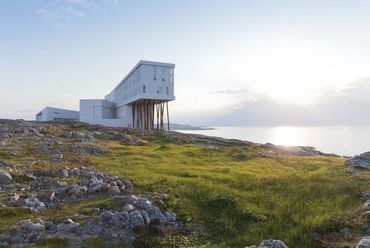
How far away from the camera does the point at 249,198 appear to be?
1775 cm

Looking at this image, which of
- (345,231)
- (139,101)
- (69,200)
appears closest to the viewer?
(345,231)

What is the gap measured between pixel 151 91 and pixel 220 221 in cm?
5609

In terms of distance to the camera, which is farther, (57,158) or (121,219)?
(57,158)

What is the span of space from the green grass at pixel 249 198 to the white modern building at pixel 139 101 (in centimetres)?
4279

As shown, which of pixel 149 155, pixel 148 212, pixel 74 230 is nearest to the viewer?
pixel 74 230

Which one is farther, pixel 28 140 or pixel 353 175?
pixel 28 140

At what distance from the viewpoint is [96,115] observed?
9331 cm

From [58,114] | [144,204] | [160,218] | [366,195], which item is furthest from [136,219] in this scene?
[58,114]

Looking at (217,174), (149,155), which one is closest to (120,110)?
(149,155)

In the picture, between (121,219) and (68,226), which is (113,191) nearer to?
(121,219)

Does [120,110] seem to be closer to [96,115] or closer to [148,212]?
[96,115]

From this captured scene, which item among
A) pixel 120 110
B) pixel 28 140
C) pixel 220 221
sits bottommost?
pixel 220 221

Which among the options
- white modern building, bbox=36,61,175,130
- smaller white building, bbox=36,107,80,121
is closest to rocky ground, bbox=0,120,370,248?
white modern building, bbox=36,61,175,130

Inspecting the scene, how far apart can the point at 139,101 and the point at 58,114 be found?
33316 millimetres
